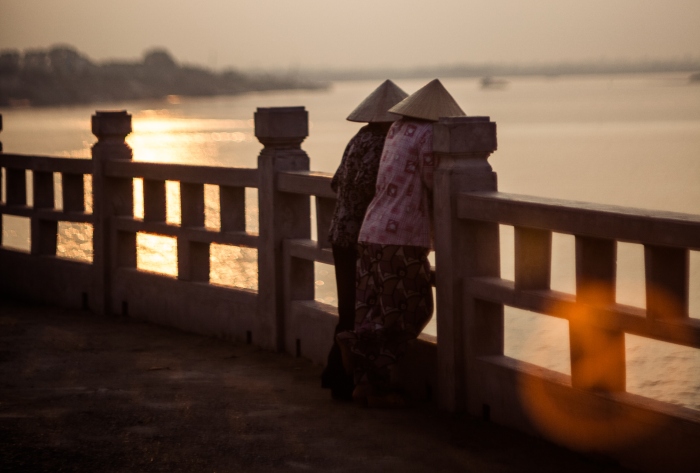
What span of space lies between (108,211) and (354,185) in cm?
428

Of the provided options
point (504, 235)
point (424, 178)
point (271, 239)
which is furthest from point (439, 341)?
point (504, 235)

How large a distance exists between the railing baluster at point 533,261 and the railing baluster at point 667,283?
862 millimetres

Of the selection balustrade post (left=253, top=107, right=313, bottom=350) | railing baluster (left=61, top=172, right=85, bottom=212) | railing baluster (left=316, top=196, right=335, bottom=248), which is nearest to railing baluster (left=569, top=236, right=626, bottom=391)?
railing baluster (left=316, top=196, right=335, bottom=248)

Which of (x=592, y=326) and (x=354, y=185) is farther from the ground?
(x=354, y=185)

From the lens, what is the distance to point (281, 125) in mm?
8562

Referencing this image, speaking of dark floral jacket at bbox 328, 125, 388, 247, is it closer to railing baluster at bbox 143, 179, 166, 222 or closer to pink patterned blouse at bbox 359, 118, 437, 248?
pink patterned blouse at bbox 359, 118, 437, 248

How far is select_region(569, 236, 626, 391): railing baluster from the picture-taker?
5531 millimetres

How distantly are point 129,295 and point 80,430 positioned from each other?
160 inches

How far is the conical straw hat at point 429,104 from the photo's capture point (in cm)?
653

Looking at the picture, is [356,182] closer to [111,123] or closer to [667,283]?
[667,283]

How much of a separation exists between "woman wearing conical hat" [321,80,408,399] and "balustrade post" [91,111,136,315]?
3901mm

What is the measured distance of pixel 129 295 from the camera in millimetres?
10383

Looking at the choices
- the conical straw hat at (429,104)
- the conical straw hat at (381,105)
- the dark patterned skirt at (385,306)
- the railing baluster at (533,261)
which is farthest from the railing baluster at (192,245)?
the railing baluster at (533,261)

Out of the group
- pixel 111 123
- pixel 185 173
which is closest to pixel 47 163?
pixel 111 123
